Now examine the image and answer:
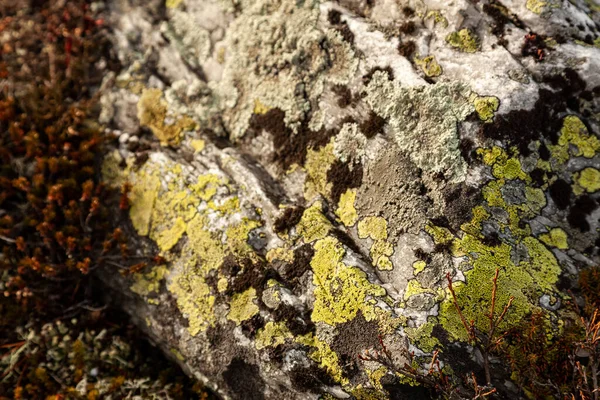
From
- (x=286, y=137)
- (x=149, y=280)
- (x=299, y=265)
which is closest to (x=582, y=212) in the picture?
(x=299, y=265)

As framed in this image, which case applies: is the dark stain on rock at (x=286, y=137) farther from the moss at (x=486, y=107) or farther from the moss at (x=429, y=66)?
the moss at (x=486, y=107)

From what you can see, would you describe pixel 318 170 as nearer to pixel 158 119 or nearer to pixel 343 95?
pixel 343 95

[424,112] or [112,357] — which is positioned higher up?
[424,112]

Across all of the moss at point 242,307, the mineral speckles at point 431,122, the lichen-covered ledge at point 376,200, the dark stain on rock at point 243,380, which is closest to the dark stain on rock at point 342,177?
the lichen-covered ledge at point 376,200

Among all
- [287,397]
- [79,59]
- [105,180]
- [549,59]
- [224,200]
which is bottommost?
[287,397]

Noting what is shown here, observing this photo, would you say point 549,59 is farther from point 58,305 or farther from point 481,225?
point 58,305

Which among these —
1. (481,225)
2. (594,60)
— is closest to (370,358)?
(481,225)
